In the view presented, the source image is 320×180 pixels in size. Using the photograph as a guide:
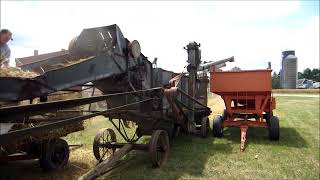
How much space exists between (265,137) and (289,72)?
53.0 meters

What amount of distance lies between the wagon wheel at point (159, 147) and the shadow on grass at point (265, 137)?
289 cm

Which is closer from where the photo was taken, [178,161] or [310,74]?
[178,161]

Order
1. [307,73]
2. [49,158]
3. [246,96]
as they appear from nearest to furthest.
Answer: [49,158]
[246,96]
[307,73]

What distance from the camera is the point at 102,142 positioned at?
825 centimetres

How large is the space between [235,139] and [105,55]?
566cm

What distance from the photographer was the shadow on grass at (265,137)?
32.3ft

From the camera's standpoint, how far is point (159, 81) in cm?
913

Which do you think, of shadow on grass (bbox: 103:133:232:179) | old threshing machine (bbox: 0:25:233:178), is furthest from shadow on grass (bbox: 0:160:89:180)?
shadow on grass (bbox: 103:133:232:179)

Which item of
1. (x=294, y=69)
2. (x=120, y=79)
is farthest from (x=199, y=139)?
(x=294, y=69)

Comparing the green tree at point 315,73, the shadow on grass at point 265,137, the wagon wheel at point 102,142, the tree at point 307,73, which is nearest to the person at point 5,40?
the wagon wheel at point 102,142

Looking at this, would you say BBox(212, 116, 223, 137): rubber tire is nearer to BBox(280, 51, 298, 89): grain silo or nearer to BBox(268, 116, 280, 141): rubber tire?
BBox(268, 116, 280, 141): rubber tire

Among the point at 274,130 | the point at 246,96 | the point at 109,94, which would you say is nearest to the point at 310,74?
the point at 246,96

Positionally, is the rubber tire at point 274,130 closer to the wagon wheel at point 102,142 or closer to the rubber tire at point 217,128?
the rubber tire at point 217,128

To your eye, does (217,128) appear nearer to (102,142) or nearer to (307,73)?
(102,142)
